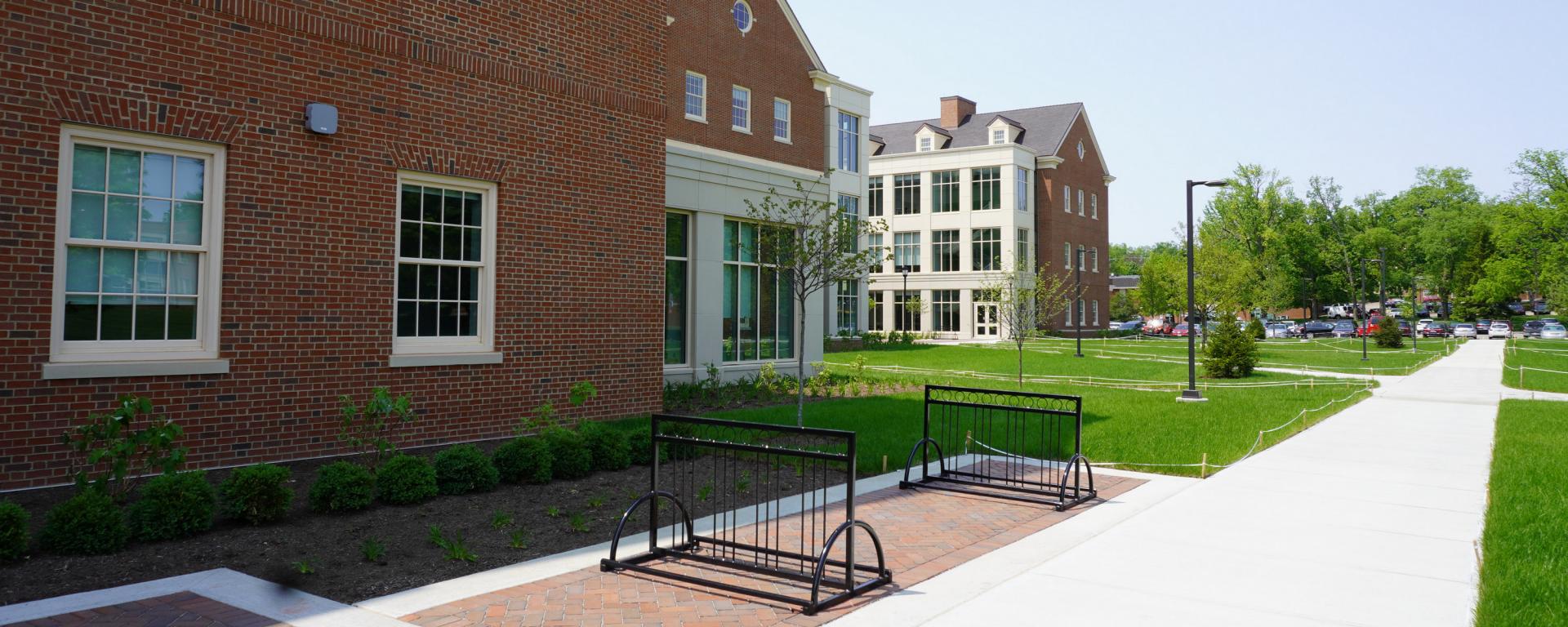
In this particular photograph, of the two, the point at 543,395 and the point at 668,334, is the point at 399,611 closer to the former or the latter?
the point at 543,395

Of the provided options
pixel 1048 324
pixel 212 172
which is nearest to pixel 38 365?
pixel 212 172

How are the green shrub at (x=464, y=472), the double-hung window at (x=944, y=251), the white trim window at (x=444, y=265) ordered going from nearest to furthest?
the green shrub at (x=464, y=472)
the white trim window at (x=444, y=265)
the double-hung window at (x=944, y=251)

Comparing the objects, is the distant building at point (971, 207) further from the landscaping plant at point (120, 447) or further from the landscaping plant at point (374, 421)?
the landscaping plant at point (120, 447)

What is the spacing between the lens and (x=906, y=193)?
58.2 meters

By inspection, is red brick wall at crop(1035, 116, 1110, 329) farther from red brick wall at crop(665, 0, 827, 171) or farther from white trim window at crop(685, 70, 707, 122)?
white trim window at crop(685, 70, 707, 122)

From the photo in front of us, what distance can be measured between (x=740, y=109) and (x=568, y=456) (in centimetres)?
2015

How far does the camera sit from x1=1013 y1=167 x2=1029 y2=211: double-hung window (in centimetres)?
5428

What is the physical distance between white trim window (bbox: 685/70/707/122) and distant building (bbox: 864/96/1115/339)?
94.0ft

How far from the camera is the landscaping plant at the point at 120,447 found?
22.8 feet

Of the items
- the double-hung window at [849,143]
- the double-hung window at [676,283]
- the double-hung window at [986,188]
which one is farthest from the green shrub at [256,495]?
the double-hung window at [986,188]

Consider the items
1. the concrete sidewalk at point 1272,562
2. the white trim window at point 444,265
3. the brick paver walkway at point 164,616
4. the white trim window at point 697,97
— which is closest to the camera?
the brick paver walkway at point 164,616

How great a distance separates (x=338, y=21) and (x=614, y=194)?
4155 millimetres

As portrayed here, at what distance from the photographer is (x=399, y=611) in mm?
5246

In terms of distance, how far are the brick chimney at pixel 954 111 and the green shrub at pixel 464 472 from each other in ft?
178
